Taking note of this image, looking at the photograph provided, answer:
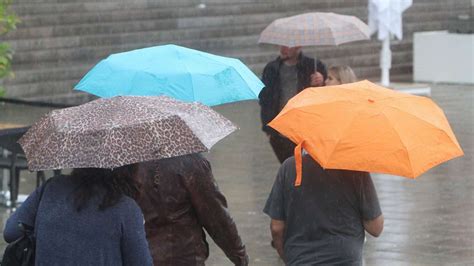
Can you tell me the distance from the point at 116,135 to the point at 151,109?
0.30 meters

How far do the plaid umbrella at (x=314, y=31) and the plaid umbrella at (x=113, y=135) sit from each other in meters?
5.34

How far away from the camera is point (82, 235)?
14.4 ft

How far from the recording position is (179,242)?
5.48 m

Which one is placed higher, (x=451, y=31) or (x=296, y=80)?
(x=296, y=80)

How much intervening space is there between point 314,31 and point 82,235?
6.47 meters

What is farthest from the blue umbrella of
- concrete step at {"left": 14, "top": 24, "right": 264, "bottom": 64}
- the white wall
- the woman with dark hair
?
the white wall

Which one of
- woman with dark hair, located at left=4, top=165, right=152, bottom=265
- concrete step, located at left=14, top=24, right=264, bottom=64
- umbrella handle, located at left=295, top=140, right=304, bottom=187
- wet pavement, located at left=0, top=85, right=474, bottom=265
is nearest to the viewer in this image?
woman with dark hair, located at left=4, top=165, right=152, bottom=265

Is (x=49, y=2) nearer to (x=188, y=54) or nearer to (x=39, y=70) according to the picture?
(x=39, y=70)

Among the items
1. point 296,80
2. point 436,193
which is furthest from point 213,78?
point 436,193

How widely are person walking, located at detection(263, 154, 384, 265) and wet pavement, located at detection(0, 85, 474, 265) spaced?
3.61 metres

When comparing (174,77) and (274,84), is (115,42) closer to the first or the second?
(274,84)

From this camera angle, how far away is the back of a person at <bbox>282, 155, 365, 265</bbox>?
5527mm

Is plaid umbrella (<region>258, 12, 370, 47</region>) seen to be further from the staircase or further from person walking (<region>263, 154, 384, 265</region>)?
the staircase

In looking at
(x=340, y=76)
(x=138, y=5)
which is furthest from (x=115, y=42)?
(x=340, y=76)
